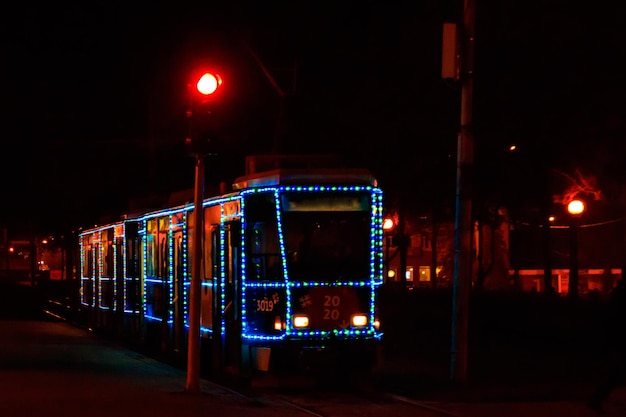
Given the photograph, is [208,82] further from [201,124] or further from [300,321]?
[300,321]

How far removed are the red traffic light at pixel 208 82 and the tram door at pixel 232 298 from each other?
8.95 feet

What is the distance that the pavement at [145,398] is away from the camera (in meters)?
14.1

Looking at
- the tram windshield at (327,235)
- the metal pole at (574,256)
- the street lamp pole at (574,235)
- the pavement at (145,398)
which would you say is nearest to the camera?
the pavement at (145,398)

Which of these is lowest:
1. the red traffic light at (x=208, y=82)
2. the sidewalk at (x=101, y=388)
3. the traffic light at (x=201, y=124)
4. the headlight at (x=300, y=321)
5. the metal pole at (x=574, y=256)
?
the sidewalk at (x=101, y=388)

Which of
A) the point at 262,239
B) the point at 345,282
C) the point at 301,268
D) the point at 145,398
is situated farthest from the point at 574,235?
the point at 145,398

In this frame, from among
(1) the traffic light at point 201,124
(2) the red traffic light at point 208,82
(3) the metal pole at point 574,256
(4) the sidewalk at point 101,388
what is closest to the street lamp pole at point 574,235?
(3) the metal pole at point 574,256

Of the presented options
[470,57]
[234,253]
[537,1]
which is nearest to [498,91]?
[537,1]

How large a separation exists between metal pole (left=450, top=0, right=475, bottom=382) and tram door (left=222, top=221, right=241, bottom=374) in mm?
3276

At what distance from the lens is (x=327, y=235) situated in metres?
16.9

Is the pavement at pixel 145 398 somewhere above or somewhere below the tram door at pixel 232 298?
below

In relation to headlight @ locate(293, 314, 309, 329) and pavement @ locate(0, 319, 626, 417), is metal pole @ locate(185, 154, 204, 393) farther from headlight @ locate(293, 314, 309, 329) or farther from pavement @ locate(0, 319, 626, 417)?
headlight @ locate(293, 314, 309, 329)

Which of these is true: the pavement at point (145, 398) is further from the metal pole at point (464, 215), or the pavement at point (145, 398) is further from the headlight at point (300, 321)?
the headlight at point (300, 321)

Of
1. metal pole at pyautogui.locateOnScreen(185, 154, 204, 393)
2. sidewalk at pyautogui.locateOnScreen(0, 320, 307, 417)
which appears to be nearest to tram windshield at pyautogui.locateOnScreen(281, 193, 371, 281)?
metal pole at pyautogui.locateOnScreen(185, 154, 204, 393)

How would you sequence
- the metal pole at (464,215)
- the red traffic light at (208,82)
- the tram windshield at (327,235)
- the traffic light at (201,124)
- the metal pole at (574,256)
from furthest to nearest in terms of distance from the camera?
the metal pole at (574,256)
the metal pole at (464,215)
the tram windshield at (327,235)
the traffic light at (201,124)
the red traffic light at (208,82)
